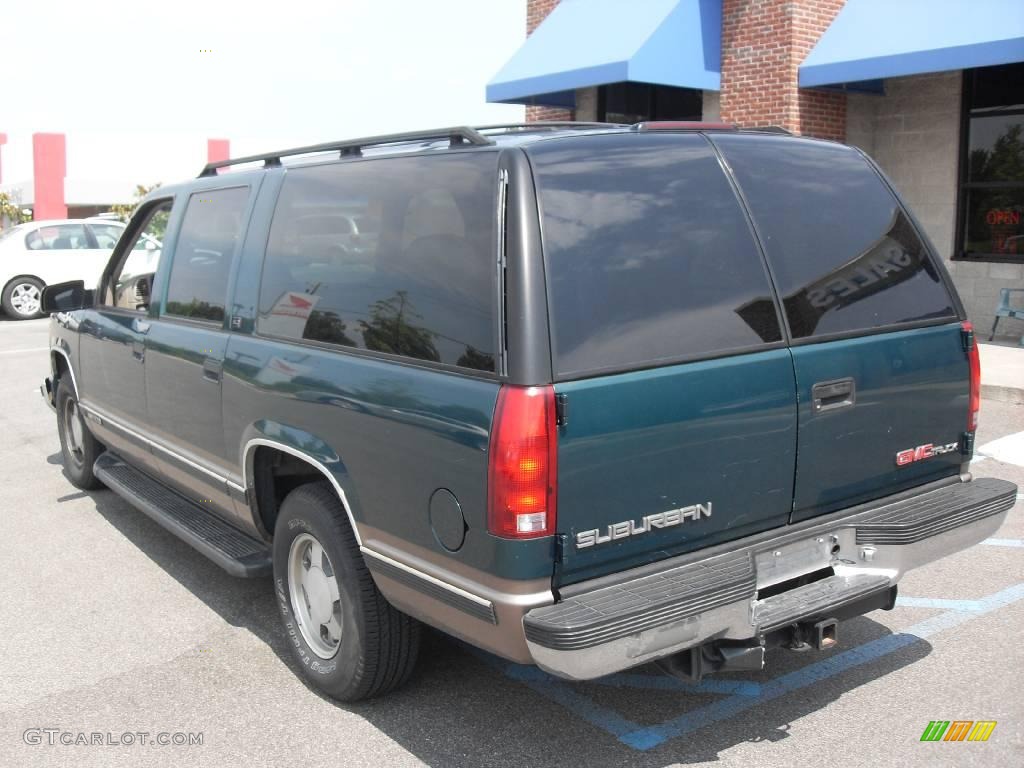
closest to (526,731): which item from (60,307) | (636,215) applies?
(636,215)

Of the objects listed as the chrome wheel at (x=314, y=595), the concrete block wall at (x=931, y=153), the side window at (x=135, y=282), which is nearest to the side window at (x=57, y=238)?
the concrete block wall at (x=931, y=153)

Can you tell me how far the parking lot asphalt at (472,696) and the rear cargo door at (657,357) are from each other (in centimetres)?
83

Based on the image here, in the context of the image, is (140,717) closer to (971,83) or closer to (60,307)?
(60,307)

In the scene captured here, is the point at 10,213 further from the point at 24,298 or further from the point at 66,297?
the point at 66,297

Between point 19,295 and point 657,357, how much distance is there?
59.4 feet

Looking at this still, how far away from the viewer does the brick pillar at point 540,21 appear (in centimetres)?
1755

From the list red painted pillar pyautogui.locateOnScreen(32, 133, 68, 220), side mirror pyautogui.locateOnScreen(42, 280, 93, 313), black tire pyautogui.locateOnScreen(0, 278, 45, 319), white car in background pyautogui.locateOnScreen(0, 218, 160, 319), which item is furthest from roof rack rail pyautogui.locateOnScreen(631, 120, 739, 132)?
red painted pillar pyautogui.locateOnScreen(32, 133, 68, 220)

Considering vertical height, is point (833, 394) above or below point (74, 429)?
above

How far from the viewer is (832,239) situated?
3906 millimetres

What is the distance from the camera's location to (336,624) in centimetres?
407

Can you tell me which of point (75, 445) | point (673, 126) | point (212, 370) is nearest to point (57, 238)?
point (75, 445)

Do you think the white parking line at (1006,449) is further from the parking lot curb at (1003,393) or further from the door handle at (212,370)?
the door handle at (212,370)

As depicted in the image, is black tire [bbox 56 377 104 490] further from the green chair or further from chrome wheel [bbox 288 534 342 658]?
the green chair

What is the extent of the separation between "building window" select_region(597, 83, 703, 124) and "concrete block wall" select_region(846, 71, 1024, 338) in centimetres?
366
